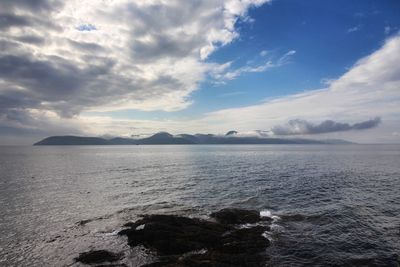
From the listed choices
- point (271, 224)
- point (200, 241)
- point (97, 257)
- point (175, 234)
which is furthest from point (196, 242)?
point (271, 224)

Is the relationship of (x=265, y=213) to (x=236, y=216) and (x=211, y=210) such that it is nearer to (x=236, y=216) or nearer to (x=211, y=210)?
(x=236, y=216)

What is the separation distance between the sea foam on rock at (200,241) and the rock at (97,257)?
286 cm

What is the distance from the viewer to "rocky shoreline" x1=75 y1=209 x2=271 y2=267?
23.9 m

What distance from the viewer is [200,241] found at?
28375 millimetres

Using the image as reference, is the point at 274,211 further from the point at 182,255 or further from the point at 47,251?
the point at 47,251

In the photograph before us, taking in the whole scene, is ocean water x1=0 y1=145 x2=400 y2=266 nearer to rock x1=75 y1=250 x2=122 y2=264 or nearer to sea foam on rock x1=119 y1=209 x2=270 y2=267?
rock x1=75 y1=250 x2=122 y2=264

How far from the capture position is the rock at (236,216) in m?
35.5

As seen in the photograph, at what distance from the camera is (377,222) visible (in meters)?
35.5

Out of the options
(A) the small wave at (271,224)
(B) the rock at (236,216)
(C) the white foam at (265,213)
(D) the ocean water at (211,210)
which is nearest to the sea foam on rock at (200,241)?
(B) the rock at (236,216)

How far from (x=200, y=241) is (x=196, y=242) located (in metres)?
0.68

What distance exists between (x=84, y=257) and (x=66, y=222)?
45.7ft

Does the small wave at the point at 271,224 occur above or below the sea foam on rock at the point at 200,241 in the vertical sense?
below

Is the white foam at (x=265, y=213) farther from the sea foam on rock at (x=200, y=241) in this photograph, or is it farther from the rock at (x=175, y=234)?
the rock at (x=175, y=234)

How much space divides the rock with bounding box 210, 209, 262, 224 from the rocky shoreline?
13 centimetres
